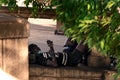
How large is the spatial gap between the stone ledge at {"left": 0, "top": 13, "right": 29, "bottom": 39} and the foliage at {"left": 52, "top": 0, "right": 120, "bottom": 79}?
1.96 m

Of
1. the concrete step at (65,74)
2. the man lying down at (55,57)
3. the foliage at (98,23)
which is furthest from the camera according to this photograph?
the man lying down at (55,57)

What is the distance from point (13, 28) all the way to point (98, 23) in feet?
7.53

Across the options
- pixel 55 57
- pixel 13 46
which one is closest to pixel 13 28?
pixel 13 46

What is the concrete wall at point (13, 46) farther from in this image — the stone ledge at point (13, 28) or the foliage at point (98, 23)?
the foliage at point (98, 23)

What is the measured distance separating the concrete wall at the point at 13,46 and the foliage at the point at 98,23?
198 cm

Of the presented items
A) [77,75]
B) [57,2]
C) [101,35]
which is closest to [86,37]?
[101,35]

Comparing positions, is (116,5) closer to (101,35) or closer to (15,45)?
(101,35)

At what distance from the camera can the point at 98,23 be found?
2879 mm

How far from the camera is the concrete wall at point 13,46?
16.4ft

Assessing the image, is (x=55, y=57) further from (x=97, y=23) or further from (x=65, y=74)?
(x=97, y=23)

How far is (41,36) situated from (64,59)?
7.69 metres

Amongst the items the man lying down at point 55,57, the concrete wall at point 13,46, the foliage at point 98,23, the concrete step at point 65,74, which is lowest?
the concrete step at point 65,74

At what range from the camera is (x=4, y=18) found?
5.19 m

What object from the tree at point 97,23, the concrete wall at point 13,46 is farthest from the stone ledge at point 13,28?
the tree at point 97,23
